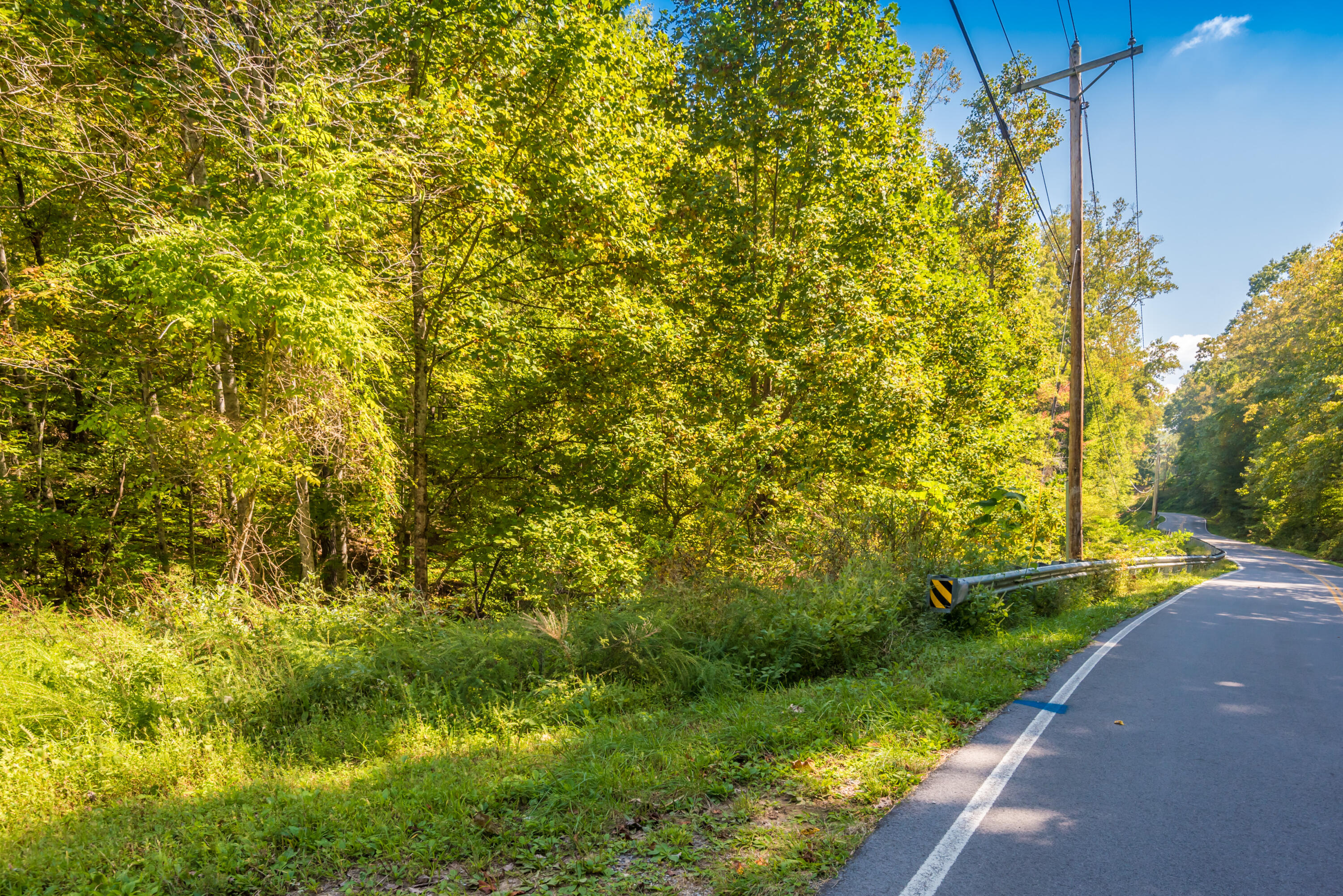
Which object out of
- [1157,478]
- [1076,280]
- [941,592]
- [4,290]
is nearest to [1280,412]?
[1157,478]

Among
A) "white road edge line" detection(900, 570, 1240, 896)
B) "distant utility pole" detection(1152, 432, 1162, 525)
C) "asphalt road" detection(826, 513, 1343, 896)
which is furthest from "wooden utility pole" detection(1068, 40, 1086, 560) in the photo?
"distant utility pole" detection(1152, 432, 1162, 525)

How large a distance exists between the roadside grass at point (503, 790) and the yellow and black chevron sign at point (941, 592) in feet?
3.75

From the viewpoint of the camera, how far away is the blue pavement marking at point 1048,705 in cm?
597

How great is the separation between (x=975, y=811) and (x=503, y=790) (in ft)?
10.2

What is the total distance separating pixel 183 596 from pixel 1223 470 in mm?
72765

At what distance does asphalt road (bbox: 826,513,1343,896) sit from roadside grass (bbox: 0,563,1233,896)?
0.34 metres

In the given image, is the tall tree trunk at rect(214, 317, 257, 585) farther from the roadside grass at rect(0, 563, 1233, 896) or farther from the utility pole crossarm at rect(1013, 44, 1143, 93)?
the utility pole crossarm at rect(1013, 44, 1143, 93)

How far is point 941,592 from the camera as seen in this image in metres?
8.02

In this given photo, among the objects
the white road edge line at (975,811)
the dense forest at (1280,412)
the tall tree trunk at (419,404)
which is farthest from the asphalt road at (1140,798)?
the dense forest at (1280,412)

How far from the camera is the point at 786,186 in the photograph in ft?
44.3

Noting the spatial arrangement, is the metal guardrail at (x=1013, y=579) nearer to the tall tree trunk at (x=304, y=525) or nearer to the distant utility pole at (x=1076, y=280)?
the distant utility pole at (x=1076, y=280)

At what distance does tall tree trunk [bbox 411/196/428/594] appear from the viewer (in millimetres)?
10992

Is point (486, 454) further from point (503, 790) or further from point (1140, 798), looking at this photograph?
point (1140, 798)

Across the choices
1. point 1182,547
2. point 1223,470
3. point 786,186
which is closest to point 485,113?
point 786,186
